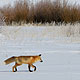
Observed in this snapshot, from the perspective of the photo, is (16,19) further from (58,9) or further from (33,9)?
(58,9)

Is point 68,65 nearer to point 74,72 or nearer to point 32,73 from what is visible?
point 74,72

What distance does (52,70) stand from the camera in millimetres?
3139

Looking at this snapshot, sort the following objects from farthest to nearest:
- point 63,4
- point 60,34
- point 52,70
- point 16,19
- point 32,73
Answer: point 63,4 < point 16,19 < point 60,34 < point 52,70 < point 32,73

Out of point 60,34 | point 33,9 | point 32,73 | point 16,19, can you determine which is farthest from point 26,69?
point 33,9

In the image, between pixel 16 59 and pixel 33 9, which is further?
pixel 33 9

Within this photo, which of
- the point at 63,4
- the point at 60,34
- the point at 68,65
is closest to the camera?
the point at 68,65

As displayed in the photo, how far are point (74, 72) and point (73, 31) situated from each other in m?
6.64

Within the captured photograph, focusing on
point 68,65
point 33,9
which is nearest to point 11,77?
point 68,65

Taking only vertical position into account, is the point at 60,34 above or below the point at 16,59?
below

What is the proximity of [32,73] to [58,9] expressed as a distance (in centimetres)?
1461

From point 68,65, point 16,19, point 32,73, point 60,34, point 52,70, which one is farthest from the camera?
point 16,19

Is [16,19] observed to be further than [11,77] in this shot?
Yes

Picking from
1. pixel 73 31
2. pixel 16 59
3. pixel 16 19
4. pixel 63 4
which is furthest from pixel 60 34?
pixel 63 4

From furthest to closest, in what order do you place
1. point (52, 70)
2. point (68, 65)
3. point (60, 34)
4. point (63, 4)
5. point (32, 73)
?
point (63, 4) → point (60, 34) → point (68, 65) → point (52, 70) → point (32, 73)
